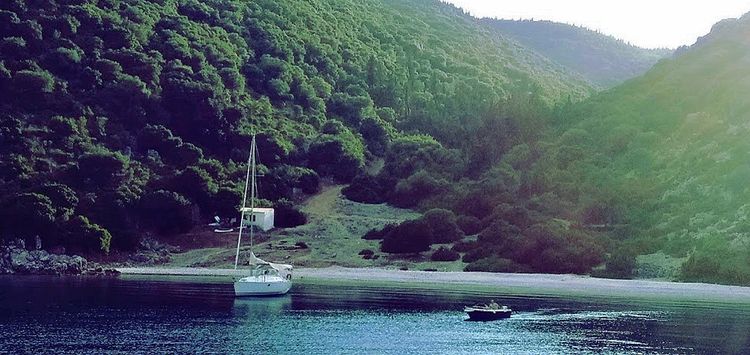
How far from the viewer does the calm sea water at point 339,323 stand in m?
50.4

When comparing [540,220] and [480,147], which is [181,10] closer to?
[480,147]

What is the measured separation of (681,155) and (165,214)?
242 feet

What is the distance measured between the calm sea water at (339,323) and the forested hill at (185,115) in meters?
30.5

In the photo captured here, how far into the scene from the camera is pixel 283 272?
8244 centimetres

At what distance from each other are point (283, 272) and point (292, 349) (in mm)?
33520

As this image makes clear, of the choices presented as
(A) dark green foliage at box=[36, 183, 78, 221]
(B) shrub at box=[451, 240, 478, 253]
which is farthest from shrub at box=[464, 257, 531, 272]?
(A) dark green foliage at box=[36, 183, 78, 221]

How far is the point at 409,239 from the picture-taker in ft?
340

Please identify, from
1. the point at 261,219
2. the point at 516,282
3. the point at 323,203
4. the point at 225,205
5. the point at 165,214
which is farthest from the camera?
the point at 323,203

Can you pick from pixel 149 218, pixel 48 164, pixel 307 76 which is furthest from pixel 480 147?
pixel 48 164

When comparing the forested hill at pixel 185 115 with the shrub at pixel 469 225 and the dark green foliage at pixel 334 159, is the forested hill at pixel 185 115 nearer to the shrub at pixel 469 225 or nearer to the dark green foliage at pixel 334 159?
the dark green foliage at pixel 334 159

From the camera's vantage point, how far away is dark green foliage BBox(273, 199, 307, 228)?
115 metres

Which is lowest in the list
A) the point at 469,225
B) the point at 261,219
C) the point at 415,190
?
the point at 469,225

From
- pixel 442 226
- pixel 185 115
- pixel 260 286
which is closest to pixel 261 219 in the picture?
pixel 442 226

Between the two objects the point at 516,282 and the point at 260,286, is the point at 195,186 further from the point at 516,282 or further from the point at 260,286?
the point at 516,282
